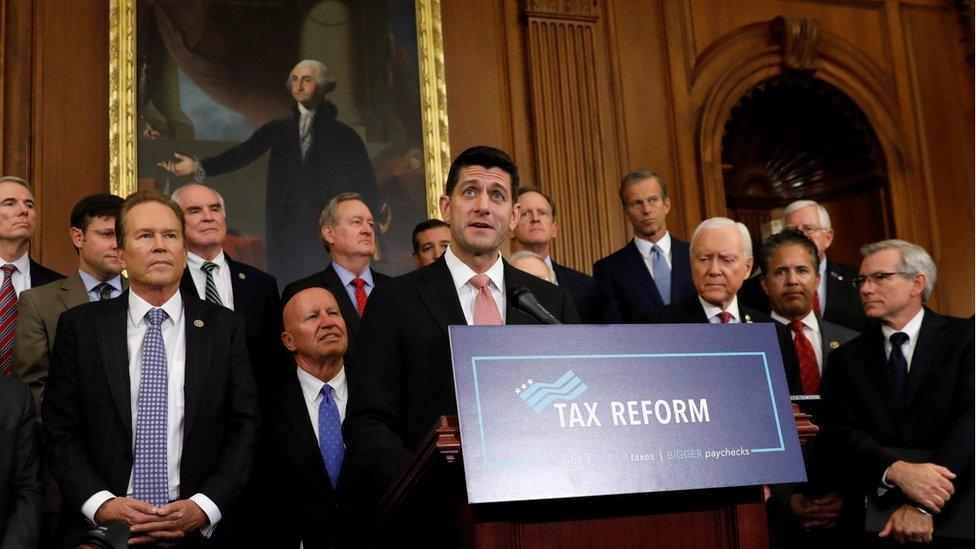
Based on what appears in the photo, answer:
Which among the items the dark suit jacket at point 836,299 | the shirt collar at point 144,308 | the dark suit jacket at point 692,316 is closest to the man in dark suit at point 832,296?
the dark suit jacket at point 836,299

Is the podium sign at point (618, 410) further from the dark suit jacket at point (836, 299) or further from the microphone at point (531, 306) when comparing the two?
the dark suit jacket at point (836, 299)

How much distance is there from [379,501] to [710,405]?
74cm

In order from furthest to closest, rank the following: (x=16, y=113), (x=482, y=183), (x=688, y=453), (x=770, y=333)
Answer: (x=16, y=113) < (x=482, y=183) < (x=770, y=333) < (x=688, y=453)

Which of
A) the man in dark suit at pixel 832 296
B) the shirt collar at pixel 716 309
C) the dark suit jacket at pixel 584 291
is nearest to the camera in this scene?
the shirt collar at pixel 716 309

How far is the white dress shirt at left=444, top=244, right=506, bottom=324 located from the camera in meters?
2.79

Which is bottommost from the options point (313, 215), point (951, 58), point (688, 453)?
point (688, 453)

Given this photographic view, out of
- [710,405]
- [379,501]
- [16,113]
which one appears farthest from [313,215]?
[710,405]

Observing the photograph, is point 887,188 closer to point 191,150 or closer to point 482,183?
point 191,150

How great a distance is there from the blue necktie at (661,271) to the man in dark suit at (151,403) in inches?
92.0

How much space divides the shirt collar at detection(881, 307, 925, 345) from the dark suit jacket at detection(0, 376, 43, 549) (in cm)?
303

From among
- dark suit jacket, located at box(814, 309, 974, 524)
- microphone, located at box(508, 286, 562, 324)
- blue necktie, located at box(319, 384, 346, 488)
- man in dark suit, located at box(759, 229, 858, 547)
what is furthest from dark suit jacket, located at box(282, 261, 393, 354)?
microphone, located at box(508, 286, 562, 324)

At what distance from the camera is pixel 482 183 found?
2.85m

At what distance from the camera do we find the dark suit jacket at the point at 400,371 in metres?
2.47

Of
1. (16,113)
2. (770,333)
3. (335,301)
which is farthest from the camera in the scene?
(16,113)
